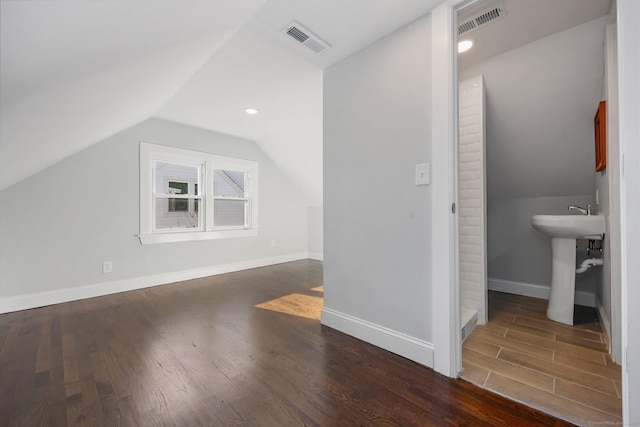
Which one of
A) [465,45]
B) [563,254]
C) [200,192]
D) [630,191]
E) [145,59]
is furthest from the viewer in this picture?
[200,192]

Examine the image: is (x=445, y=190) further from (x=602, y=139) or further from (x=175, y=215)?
(x=175, y=215)

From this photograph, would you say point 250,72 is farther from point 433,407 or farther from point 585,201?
point 585,201

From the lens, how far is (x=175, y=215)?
12.2 feet

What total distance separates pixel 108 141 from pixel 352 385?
11.8 ft

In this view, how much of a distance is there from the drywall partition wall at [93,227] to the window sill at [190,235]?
0.25 ft

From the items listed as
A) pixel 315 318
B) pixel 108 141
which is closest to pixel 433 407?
pixel 315 318

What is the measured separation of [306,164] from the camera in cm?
443

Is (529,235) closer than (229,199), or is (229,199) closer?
(529,235)

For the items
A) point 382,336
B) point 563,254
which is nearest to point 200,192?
point 382,336

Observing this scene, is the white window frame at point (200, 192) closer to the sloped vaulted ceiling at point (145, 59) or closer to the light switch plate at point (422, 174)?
the sloped vaulted ceiling at point (145, 59)

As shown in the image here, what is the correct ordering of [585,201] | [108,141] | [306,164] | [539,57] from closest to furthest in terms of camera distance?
[539,57], [585,201], [108,141], [306,164]

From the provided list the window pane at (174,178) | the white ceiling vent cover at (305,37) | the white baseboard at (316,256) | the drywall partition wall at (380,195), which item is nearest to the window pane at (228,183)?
the window pane at (174,178)

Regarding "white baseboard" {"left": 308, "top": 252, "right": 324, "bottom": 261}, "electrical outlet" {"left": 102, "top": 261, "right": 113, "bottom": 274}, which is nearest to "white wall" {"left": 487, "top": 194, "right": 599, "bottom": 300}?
"white baseboard" {"left": 308, "top": 252, "right": 324, "bottom": 261}

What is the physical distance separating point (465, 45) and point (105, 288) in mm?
4274
